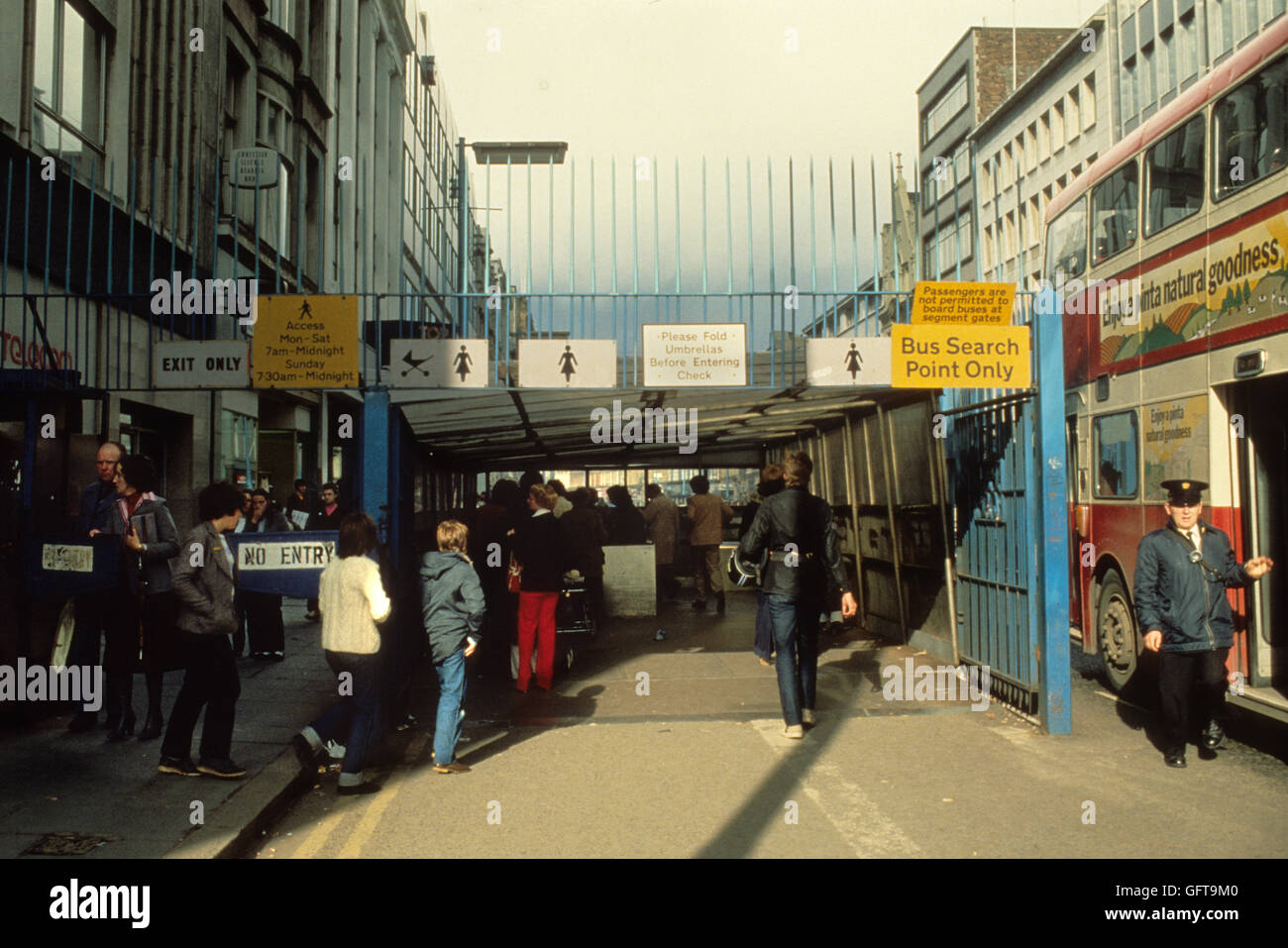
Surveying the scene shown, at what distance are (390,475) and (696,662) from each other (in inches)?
173

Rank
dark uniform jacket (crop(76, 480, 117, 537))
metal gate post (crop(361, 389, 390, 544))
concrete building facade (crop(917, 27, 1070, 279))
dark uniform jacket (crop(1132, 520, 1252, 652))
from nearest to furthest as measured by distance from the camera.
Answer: dark uniform jacket (crop(1132, 520, 1252, 652)) → metal gate post (crop(361, 389, 390, 544)) → dark uniform jacket (crop(76, 480, 117, 537)) → concrete building facade (crop(917, 27, 1070, 279))

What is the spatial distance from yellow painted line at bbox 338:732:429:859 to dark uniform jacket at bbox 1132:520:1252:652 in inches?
189

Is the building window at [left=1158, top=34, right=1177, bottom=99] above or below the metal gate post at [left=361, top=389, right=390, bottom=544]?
above

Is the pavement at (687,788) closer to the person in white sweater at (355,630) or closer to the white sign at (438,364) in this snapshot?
the person in white sweater at (355,630)

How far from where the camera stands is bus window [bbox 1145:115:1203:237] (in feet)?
26.1

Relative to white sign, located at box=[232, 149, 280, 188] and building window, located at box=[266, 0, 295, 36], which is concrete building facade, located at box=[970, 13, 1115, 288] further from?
white sign, located at box=[232, 149, 280, 188]

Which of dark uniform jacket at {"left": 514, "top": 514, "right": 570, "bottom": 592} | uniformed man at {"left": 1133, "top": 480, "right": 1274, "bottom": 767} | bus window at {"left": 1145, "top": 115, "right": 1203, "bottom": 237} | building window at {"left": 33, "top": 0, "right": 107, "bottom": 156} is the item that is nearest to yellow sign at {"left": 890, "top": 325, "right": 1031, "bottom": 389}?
uniformed man at {"left": 1133, "top": 480, "right": 1274, "bottom": 767}

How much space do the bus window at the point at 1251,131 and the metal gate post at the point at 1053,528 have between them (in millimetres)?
1524

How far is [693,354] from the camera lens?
24.2 ft

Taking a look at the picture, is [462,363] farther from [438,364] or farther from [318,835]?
[318,835]

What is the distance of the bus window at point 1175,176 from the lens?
313 inches

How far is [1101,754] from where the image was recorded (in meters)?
6.88

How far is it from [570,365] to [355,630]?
2312mm
